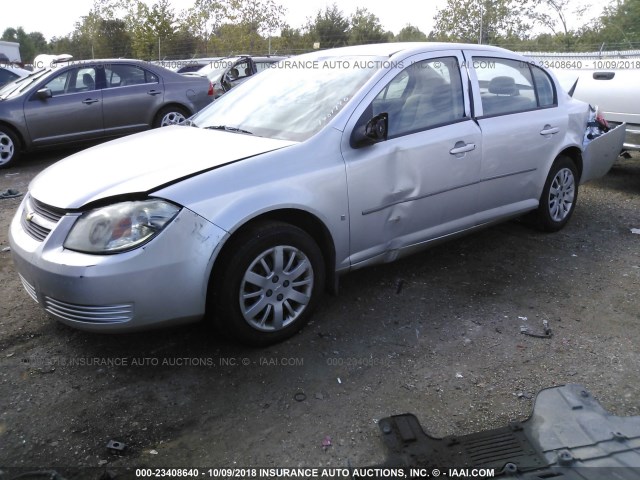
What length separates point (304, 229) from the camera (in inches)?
132

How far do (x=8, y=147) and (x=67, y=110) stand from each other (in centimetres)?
99

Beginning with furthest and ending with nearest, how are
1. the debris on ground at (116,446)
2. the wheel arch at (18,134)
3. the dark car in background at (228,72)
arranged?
the dark car in background at (228,72), the wheel arch at (18,134), the debris on ground at (116,446)

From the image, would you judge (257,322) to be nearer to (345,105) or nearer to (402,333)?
(402,333)

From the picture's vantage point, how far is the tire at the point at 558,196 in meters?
4.88

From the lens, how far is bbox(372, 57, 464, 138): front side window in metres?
3.68

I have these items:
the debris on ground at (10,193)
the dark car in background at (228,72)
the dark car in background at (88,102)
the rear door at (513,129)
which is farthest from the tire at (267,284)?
the dark car in background at (228,72)

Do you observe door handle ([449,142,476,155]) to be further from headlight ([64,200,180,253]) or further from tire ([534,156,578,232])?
headlight ([64,200,180,253])

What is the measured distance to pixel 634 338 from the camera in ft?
11.3

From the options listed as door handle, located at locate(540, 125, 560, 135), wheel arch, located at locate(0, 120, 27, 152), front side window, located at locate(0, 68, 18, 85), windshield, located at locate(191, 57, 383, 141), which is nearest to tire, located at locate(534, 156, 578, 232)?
door handle, located at locate(540, 125, 560, 135)

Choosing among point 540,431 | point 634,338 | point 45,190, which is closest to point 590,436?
point 540,431

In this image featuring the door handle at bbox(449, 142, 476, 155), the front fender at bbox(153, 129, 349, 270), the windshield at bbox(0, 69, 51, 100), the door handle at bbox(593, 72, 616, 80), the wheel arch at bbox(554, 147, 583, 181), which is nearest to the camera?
the front fender at bbox(153, 129, 349, 270)

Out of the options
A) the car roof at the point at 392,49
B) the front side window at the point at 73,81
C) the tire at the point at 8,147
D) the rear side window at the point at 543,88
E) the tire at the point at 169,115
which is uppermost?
the car roof at the point at 392,49

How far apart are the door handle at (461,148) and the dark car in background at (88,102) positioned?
264 inches

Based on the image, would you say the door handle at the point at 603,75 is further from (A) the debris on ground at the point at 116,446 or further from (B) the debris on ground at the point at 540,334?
(A) the debris on ground at the point at 116,446
